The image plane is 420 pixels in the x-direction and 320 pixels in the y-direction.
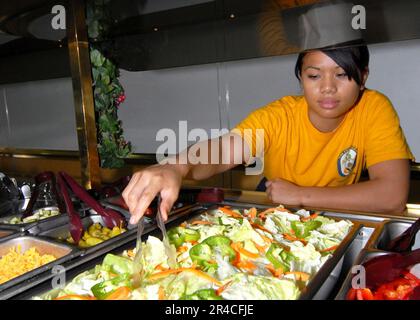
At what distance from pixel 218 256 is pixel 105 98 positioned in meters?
1.22

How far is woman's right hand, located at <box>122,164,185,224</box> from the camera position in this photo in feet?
3.28

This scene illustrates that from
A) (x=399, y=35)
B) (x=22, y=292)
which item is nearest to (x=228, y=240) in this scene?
(x=22, y=292)

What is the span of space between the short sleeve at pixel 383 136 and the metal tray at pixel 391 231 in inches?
20.0

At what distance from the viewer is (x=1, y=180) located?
1766mm

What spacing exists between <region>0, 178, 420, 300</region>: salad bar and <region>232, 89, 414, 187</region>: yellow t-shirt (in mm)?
562

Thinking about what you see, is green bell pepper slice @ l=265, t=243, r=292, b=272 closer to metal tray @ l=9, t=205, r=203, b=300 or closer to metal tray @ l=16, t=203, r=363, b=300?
metal tray @ l=16, t=203, r=363, b=300

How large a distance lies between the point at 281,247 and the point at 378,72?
2369 millimetres

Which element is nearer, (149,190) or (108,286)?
(108,286)

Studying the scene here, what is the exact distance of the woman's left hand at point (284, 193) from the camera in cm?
140

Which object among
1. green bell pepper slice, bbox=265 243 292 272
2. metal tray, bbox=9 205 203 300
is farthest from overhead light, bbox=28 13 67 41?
green bell pepper slice, bbox=265 243 292 272

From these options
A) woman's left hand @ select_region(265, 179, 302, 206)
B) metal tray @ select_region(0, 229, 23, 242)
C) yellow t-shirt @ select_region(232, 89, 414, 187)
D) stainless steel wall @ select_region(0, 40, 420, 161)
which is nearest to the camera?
metal tray @ select_region(0, 229, 23, 242)

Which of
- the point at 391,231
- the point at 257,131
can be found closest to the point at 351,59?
the point at 257,131

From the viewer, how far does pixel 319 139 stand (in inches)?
70.4

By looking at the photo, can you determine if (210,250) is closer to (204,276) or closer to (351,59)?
(204,276)
